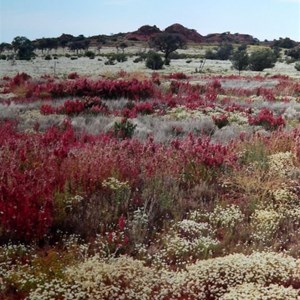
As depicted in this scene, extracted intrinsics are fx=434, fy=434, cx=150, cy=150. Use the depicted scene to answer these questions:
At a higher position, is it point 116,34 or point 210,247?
point 116,34

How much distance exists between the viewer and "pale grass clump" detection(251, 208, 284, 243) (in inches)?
222

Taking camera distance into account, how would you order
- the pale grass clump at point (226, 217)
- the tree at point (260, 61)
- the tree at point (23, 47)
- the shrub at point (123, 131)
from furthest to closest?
the tree at point (23, 47), the tree at point (260, 61), the shrub at point (123, 131), the pale grass clump at point (226, 217)

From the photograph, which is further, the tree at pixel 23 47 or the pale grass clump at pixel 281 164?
the tree at pixel 23 47

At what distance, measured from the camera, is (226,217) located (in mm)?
6082

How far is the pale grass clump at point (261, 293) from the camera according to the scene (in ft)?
13.6

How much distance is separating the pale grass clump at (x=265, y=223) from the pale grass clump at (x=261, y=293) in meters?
1.15

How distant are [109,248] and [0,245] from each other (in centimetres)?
133

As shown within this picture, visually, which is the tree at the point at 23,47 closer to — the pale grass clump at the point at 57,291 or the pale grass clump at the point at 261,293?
the pale grass clump at the point at 57,291

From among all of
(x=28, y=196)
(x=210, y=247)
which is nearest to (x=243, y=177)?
(x=210, y=247)

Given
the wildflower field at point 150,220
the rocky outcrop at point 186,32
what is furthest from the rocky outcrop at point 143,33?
the wildflower field at point 150,220

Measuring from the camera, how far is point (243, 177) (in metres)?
7.39

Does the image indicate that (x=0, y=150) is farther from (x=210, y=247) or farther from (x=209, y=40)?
(x=209, y=40)

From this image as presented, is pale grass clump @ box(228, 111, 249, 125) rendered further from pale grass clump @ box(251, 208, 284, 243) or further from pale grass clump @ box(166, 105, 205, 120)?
pale grass clump @ box(251, 208, 284, 243)

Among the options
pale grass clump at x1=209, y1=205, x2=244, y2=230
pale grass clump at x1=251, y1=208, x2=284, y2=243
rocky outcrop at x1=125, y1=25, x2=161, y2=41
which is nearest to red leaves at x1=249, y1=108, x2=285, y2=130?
pale grass clump at x1=251, y1=208, x2=284, y2=243
